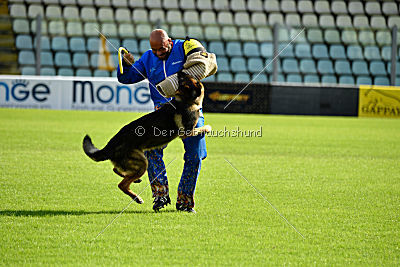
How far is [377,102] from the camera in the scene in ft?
67.9

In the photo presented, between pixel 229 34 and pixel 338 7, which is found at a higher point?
pixel 338 7

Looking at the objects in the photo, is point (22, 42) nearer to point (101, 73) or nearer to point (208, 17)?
point (101, 73)

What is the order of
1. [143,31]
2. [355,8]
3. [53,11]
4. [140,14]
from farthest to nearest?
[355,8]
[140,14]
[53,11]
[143,31]

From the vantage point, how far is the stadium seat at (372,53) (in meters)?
23.1

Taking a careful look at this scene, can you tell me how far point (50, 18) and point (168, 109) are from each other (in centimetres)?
1740

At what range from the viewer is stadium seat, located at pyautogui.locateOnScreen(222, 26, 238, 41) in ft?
74.8

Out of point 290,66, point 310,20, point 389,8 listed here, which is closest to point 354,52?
point 310,20

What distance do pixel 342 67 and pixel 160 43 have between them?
18.8m

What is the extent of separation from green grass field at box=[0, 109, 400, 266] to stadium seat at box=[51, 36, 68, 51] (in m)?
10.0

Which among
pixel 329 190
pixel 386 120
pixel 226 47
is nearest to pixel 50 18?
pixel 226 47

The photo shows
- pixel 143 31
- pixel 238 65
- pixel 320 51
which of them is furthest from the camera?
pixel 320 51

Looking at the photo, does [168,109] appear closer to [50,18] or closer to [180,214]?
[180,214]

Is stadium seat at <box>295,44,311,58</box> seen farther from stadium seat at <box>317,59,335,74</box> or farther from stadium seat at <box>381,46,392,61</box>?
stadium seat at <box>381,46,392,61</box>

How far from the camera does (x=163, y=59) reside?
579 centimetres
